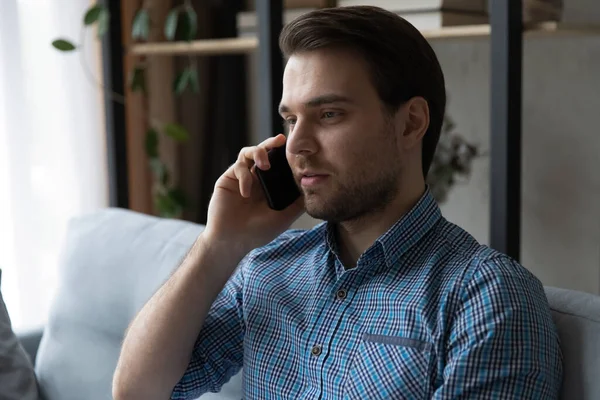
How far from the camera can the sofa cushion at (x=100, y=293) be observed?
168cm

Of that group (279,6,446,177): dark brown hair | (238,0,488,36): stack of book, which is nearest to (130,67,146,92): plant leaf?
(238,0,488,36): stack of book

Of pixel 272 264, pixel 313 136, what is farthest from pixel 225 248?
pixel 313 136

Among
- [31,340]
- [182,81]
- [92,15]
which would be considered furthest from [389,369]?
[92,15]

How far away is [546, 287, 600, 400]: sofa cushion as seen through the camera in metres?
1.02

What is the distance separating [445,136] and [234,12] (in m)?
1.05

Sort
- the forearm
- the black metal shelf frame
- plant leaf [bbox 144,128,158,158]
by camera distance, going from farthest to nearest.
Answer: plant leaf [bbox 144,128,158,158] < the black metal shelf frame < the forearm

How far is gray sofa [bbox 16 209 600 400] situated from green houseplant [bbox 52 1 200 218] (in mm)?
603

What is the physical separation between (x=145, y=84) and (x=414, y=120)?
59.7 inches

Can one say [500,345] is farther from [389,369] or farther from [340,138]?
[340,138]

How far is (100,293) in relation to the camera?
175 cm

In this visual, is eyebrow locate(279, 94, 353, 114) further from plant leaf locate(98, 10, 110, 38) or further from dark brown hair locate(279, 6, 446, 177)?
plant leaf locate(98, 10, 110, 38)

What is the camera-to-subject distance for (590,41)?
1.89 metres

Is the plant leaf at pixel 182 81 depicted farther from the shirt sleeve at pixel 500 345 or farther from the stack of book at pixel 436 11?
the shirt sleeve at pixel 500 345

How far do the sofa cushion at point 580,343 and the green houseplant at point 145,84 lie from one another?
1478 mm
